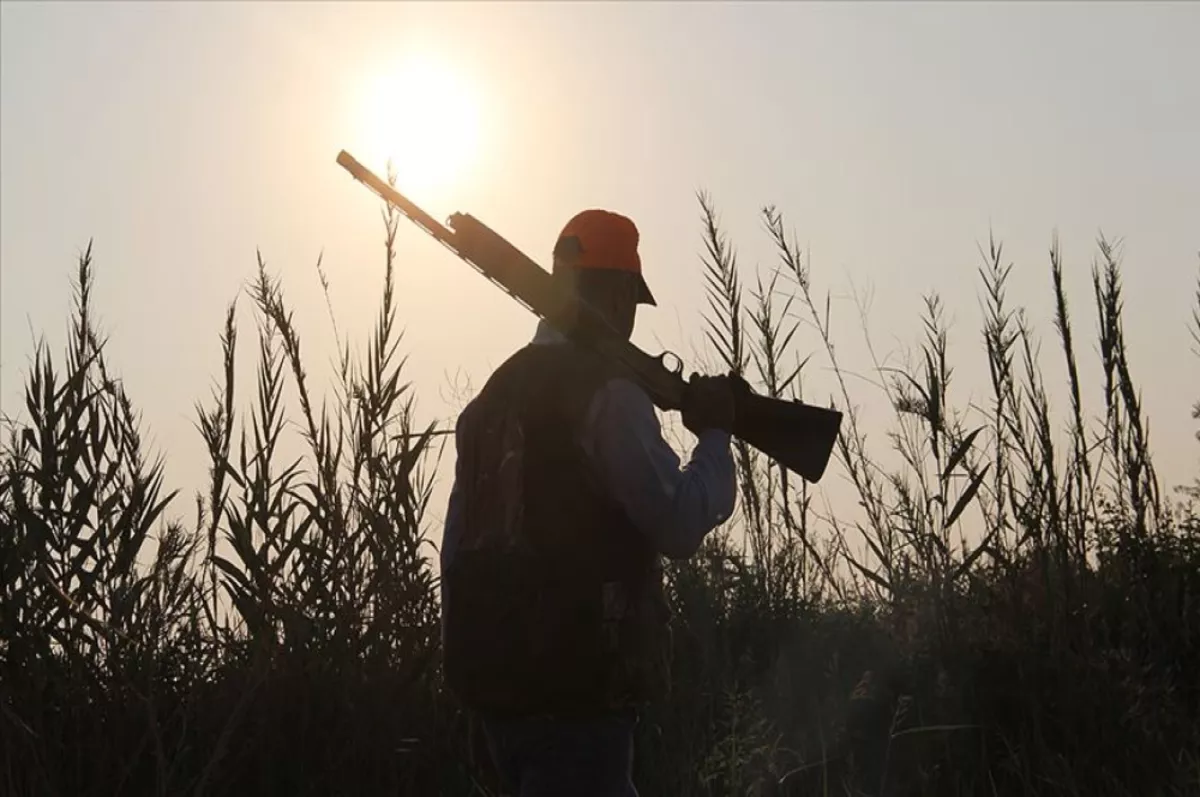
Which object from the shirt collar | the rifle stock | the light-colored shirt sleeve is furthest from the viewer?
the rifle stock

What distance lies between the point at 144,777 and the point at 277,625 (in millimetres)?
649

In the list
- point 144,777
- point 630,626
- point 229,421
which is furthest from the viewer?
point 229,421

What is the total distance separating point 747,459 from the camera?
18.8ft

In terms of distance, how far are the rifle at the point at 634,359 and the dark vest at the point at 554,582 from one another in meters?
0.19

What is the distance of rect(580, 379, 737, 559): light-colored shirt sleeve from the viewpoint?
3133 millimetres

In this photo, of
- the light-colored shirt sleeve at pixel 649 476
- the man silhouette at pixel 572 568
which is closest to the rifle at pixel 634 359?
→ the man silhouette at pixel 572 568

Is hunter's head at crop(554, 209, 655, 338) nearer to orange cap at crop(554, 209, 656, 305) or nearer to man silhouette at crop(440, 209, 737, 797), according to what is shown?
orange cap at crop(554, 209, 656, 305)

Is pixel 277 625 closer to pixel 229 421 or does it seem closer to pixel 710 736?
pixel 229 421

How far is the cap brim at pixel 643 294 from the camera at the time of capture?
361cm

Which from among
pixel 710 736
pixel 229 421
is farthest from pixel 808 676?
pixel 229 421

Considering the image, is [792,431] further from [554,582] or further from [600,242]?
[554,582]

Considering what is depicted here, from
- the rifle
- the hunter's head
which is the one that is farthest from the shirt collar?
the hunter's head

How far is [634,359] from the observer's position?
3.67 m

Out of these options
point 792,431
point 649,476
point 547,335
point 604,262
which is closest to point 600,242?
point 604,262
